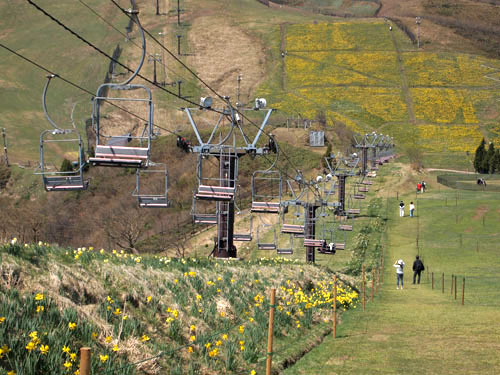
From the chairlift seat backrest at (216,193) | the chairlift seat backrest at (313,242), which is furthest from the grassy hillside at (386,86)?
the chairlift seat backrest at (216,193)

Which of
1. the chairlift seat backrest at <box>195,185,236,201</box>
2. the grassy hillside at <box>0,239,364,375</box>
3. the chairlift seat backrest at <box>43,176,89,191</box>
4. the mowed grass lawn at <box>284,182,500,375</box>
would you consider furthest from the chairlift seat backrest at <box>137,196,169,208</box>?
the grassy hillside at <box>0,239,364,375</box>

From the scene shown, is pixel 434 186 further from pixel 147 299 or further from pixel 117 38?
pixel 117 38

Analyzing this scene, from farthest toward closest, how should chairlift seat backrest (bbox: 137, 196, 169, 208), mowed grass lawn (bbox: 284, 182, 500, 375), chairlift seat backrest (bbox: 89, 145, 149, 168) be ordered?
chairlift seat backrest (bbox: 137, 196, 169, 208), chairlift seat backrest (bbox: 89, 145, 149, 168), mowed grass lawn (bbox: 284, 182, 500, 375)

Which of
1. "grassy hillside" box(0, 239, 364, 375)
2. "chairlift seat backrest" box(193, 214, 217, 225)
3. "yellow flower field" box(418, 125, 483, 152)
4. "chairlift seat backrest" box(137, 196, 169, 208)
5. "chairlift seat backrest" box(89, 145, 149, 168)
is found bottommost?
"grassy hillside" box(0, 239, 364, 375)

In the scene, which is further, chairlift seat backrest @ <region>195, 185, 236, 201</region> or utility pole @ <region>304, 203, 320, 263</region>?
utility pole @ <region>304, 203, 320, 263</region>

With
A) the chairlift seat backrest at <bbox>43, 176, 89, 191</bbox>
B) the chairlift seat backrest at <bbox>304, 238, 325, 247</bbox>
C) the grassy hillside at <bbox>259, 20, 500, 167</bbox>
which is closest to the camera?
the chairlift seat backrest at <bbox>43, 176, 89, 191</bbox>

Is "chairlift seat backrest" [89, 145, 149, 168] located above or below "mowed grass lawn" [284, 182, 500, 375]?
above

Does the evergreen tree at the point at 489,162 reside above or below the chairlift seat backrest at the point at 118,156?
above

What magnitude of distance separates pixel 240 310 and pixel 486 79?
13091cm

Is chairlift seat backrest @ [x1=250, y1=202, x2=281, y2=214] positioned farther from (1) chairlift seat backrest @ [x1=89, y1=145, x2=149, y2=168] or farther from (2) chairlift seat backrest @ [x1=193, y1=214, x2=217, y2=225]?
(1) chairlift seat backrest @ [x1=89, y1=145, x2=149, y2=168]

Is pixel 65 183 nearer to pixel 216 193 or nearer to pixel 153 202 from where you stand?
pixel 216 193

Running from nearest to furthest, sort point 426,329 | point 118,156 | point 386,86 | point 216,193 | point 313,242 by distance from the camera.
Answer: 1. point 426,329
2. point 118,156
3. point 216,193
4. point 313,242
5. point 386,86

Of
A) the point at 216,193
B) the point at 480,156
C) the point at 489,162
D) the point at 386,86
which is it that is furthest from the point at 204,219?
the point at 386,86

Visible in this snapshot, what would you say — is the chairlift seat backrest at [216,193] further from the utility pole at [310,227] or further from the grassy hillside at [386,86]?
the grassy hillside at [386,86]
